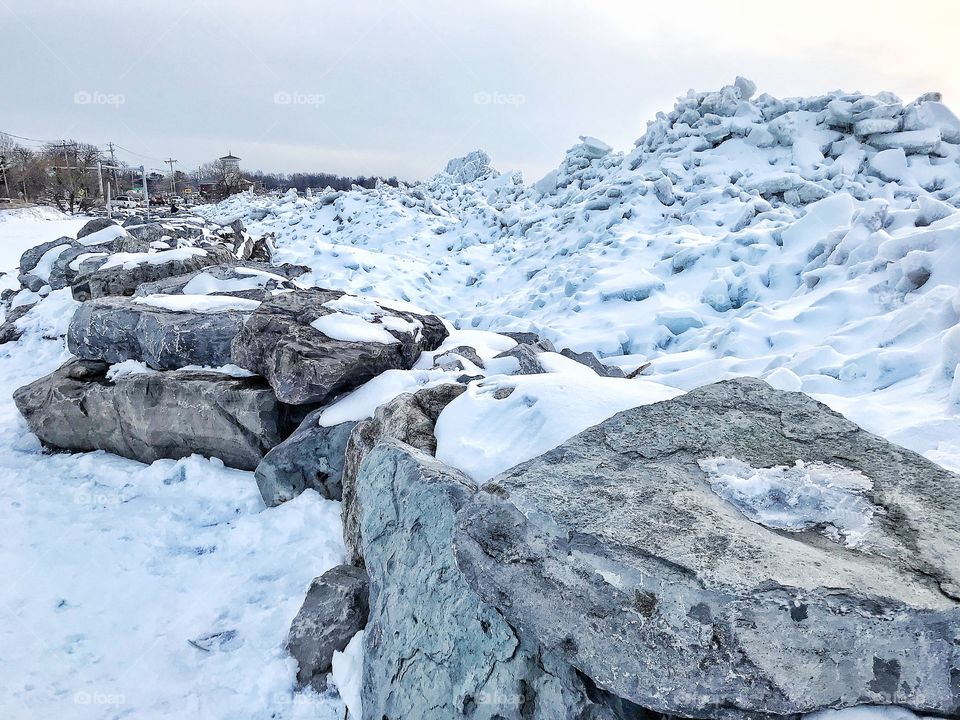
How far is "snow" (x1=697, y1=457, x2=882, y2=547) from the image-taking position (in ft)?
5.37

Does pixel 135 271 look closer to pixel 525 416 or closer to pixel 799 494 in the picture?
pixel 525 416

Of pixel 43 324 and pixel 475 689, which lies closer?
pixel 475 689

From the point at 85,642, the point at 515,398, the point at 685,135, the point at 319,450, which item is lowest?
the point at 85,642

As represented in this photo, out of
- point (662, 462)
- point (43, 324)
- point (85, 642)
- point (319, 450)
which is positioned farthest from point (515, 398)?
point (43, 324)

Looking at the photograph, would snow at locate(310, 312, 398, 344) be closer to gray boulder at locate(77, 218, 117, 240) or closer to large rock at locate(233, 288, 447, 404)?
large rock at locate(233, 288, 447, 404)

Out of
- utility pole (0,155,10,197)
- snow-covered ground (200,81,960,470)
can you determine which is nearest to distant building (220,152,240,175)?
utility pole (0,155,10,197)

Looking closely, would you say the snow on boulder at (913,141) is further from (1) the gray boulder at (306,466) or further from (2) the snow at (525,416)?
(1) the gray boulder at (306,466)

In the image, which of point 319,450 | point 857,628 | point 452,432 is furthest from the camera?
point 319,450

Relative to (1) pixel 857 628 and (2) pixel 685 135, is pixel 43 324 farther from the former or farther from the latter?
(2) pixel 685 135

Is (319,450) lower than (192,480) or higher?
higher

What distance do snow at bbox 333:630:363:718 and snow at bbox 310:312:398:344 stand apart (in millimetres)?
2045

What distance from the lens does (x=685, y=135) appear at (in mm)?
13336

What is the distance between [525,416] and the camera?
8.73 ft

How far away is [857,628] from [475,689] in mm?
1066
